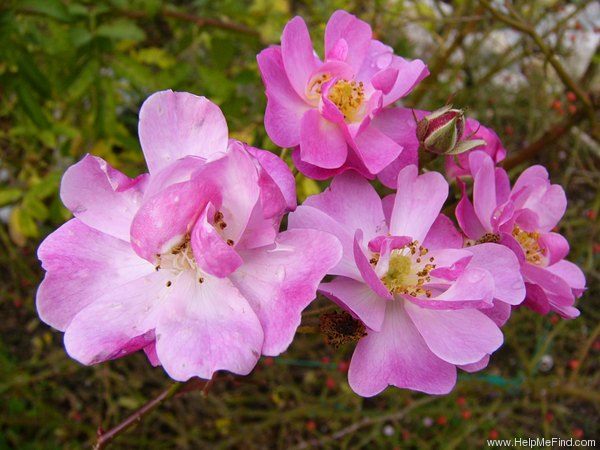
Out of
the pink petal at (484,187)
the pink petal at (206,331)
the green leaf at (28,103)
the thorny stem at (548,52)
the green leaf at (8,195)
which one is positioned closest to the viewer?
the pink petal at (206,331)

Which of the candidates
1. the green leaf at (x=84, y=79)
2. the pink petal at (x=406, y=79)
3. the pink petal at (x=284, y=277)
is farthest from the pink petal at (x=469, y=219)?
the green leaf at (x=84, y=79)

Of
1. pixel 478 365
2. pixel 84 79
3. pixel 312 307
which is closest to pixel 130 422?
pixel 478 365

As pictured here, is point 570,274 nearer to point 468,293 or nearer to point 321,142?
point 468,293

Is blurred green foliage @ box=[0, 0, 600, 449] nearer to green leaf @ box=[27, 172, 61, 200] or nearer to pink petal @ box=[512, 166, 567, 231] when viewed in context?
green leaf @ box=[27, 172, 61, 200]

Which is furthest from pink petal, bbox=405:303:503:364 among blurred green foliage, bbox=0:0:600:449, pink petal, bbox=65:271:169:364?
blurred green foliage, bbox=0:0:600:449

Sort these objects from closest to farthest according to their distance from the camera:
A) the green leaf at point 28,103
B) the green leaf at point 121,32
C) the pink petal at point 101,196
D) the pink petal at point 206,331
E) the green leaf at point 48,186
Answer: the pink petal at point 206,331, the pink petal at point 101,196, the green leaf at point 121,32, the green leaf at point 28,103, the green leaf at point 48,186

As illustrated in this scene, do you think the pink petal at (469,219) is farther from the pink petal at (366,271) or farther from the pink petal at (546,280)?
the pink petal at (366,271)

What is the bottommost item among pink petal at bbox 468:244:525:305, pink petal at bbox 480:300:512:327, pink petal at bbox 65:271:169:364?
pink petal at bbox 65:271:169:364
